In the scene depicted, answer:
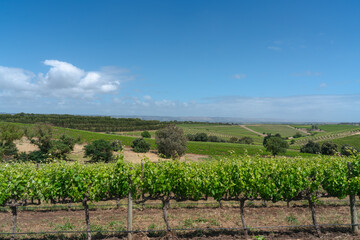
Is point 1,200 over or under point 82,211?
over

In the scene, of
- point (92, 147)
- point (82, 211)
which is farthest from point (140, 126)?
point (82, 211)

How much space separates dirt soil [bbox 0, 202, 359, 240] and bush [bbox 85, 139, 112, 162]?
1945 cm

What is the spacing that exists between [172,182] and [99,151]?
24.8 metres

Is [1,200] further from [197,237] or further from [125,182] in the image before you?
[197,237]

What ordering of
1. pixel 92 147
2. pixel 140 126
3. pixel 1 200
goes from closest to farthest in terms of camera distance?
pixel 1 200, pixel 92 147, pixel 140 126

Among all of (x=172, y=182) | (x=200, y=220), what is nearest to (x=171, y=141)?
(x=200, y=220)

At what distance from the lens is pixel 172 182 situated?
7.72 m

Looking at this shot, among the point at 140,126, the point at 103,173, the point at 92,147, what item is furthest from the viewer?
the point at 140,126

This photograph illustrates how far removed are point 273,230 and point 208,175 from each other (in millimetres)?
3246

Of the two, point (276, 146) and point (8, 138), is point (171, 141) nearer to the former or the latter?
point (276, 146)

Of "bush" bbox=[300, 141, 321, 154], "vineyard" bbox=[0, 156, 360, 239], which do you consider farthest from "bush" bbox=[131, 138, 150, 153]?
"bush" bbox=[300, 141, 321, 154]

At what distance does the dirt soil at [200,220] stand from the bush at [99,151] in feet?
63.8

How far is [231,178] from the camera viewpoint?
7.88 metres

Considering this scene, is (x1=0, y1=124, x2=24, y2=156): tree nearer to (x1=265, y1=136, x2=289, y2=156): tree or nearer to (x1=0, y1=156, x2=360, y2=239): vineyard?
(x1=0, y1=156, x2=360, y2=239): vineyard
